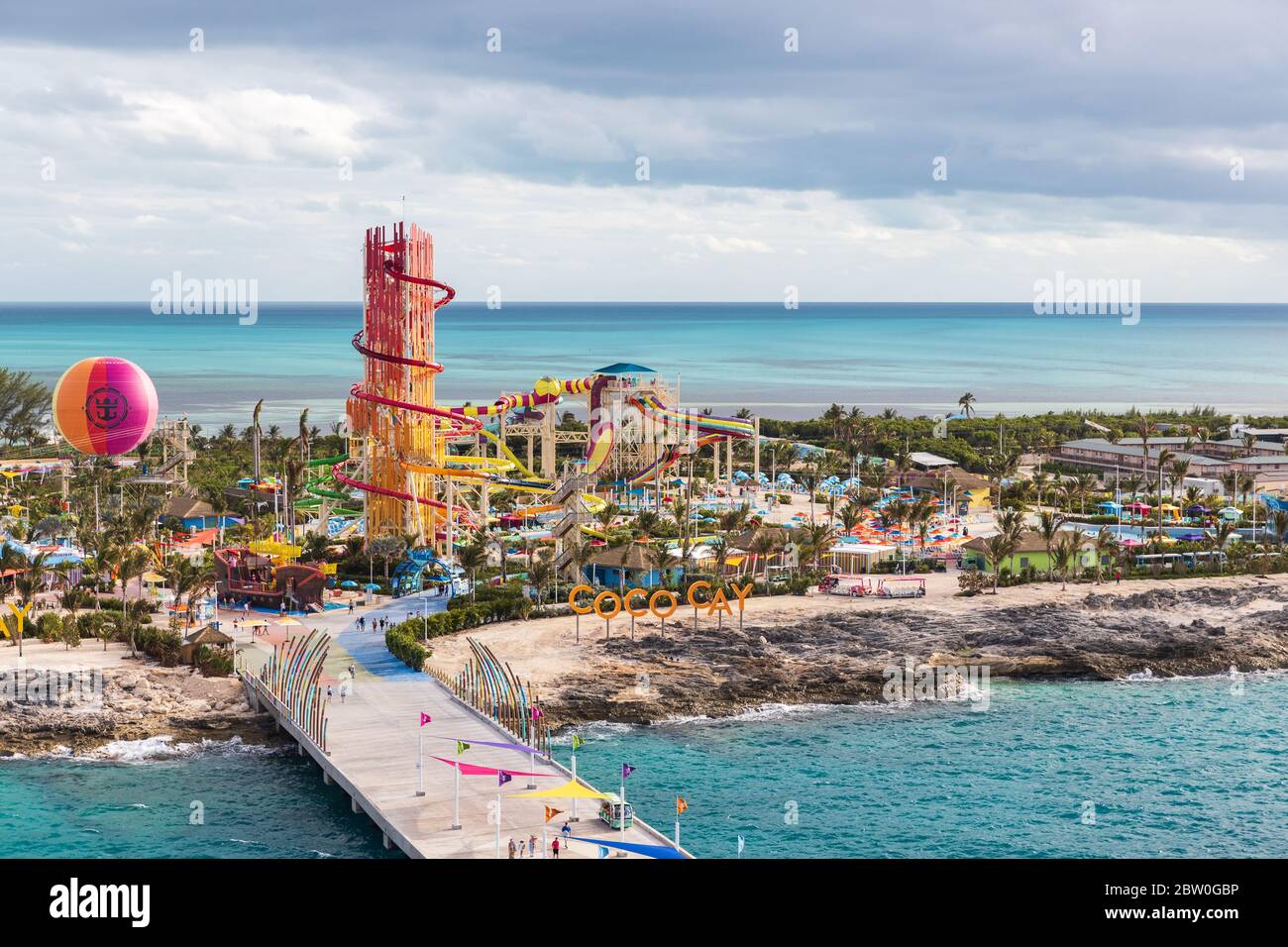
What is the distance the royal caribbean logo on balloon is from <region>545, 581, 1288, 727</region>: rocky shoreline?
27.0m

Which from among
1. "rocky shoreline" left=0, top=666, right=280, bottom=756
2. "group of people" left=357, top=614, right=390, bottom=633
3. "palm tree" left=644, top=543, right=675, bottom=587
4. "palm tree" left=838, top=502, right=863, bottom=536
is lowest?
"rocky shoreline" left=0, top=666, right=280, bottom=756

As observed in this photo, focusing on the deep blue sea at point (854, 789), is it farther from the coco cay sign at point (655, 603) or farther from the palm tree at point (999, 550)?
the palm tree at point (999, 550)

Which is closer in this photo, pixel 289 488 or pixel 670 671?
pixel 670 671

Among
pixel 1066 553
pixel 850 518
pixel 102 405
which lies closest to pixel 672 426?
pixel 850 518

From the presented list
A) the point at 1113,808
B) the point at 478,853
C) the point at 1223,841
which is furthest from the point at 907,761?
the point at 478,853

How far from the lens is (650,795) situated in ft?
122

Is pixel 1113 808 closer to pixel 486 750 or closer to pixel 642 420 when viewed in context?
pixel 486 750

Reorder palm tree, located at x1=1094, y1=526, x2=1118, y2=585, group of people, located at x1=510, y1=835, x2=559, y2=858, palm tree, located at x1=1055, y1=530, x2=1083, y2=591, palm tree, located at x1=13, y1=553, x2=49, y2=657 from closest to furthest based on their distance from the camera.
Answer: group of people, located at x1=510, y1=835, x2=559, y2=858 → palm tree, located at x1=13, y1=553, x2=49, y2=657 → palm tree, located at x1=1055, y1=530, x2=1083, y2=591 → palm tree, located at x1=1094, y1=526, x2=1118, y2=585

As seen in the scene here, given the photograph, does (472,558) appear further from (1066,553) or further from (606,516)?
(1066,553)

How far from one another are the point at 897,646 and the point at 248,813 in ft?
83.1

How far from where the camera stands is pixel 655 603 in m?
53.9

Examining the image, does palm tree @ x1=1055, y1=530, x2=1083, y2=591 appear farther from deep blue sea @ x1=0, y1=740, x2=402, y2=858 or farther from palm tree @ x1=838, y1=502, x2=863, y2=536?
deep blue sea @ x1=0, y1=740, x2=402, y2=858

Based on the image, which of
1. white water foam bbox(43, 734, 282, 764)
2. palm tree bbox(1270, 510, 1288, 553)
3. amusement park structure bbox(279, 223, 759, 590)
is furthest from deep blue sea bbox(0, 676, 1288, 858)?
palm tree bbox(1270, 510, 1288, 553)

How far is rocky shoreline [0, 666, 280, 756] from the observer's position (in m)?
41.9
